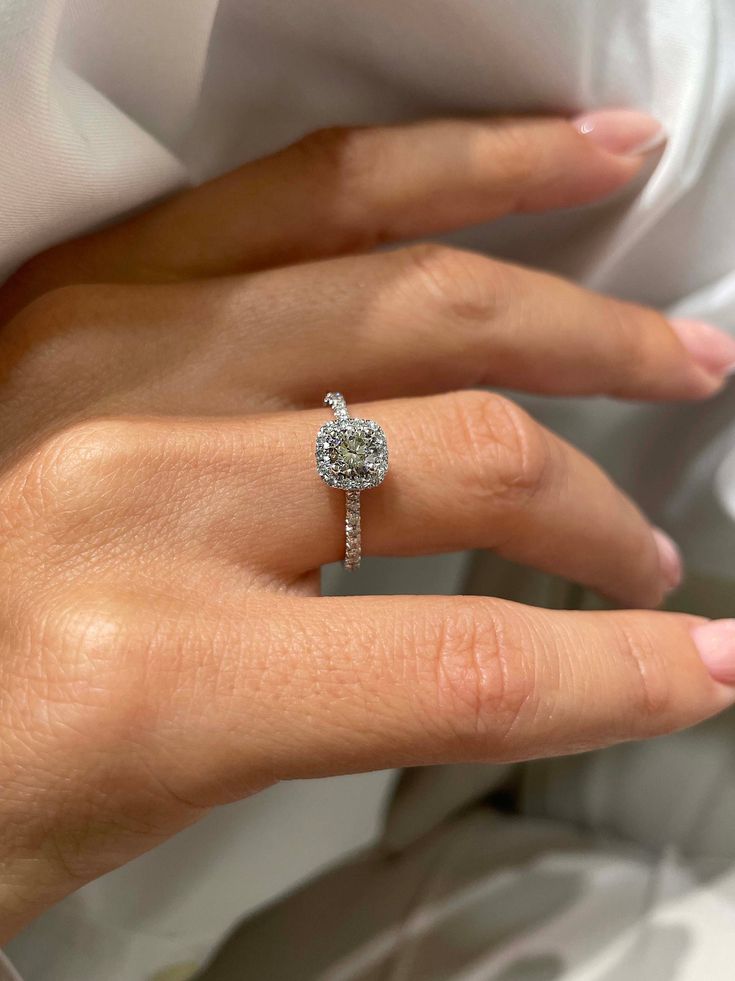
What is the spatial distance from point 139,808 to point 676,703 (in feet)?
1.39

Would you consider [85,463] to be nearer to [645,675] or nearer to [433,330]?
[433,330]

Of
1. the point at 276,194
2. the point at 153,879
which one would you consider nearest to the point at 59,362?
the point at 276,194

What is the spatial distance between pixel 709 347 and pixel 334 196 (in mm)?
423

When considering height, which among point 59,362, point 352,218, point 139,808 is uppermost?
point 352,218

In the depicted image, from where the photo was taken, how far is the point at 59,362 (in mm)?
759

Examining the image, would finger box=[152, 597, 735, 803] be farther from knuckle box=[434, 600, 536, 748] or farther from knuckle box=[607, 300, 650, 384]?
knuckle box=[607, 300, 650, 384]

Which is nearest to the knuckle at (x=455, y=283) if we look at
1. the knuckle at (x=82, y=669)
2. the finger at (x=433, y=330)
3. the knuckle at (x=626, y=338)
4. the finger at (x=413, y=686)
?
the finger at (x=433, y=330)

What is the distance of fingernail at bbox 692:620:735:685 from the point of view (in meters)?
0.75

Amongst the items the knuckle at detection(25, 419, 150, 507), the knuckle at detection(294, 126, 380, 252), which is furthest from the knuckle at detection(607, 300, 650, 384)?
the knuckle at detection(25, 419, 150, 507)

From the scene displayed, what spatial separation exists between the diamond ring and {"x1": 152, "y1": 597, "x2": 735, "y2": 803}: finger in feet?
0.26

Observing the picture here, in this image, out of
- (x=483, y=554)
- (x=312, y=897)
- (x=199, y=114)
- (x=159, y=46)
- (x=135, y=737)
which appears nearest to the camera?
(x=135, y=737)

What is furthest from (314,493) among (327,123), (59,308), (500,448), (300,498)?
(327,123)

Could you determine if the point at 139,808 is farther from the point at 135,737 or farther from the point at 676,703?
the point at 676,703

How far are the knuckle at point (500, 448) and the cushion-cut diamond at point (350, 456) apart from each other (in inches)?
3.4
